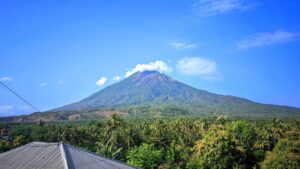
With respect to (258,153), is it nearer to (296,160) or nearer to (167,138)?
(296,160)

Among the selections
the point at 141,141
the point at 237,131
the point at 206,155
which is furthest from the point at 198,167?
the point at 237,131

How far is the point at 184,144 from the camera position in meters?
56.9

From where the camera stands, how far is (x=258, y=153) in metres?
48.5

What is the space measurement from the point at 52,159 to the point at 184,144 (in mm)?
46033

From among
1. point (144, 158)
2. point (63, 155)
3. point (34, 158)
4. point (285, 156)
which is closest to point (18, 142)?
point (144, 158)

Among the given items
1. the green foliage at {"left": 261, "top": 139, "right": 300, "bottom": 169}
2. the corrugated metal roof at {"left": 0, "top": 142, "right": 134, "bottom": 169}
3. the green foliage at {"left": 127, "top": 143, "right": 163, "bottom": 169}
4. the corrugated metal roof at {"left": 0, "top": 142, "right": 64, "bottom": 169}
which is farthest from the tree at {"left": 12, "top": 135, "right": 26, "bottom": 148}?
the corrugated metal roof at {"left": 0, "top": 142, "right": 134, "bottom": 169}

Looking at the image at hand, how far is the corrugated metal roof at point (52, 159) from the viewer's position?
38.8ft

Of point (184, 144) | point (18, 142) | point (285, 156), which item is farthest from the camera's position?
point (184, 144)

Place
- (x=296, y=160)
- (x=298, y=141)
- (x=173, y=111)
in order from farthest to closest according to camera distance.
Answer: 1. (x=173, y=111)
2. (x=298, y=141)
3. (x=296, y=160)

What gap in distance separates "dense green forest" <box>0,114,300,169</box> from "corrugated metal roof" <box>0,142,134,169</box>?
2289cm

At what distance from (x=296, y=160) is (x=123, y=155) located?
21110 millimetres

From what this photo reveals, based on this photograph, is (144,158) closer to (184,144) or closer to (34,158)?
(184,144)

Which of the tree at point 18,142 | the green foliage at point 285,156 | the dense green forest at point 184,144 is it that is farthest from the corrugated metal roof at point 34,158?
the tree at point 18,142

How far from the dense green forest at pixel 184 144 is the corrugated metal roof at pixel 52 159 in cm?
2289
